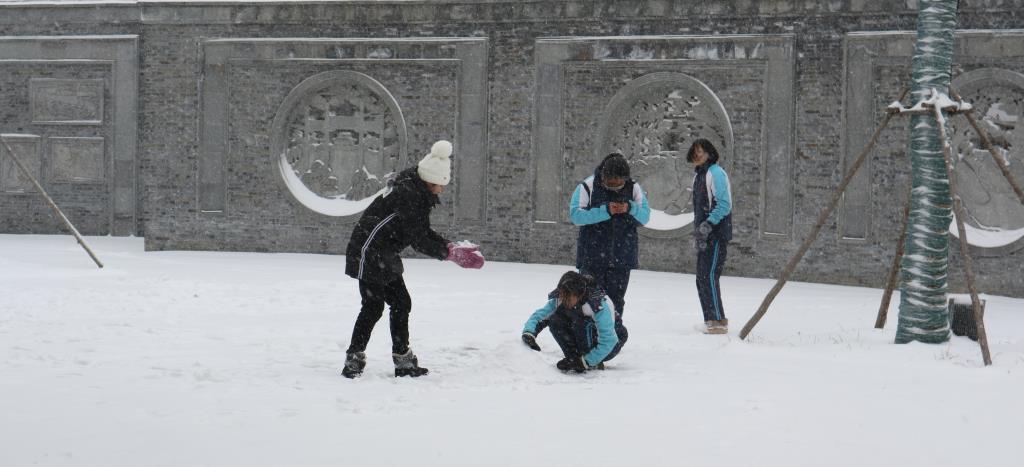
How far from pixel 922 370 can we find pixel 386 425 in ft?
11.7

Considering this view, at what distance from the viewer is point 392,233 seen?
21.7ft

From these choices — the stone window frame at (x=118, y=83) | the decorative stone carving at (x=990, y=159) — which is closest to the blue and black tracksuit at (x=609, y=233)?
the decorative stone carving at (x=990, y=159)

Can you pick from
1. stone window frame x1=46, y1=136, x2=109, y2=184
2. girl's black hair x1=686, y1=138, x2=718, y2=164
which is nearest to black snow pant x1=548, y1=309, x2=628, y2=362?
girl's black hair x1=686, y1=138, x2=718, y2=164

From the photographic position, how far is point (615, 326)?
7570 millimetres

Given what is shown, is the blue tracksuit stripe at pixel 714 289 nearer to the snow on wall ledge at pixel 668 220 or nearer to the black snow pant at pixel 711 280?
the black snow pant at pixel 711 280

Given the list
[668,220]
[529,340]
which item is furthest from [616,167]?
[668,220]

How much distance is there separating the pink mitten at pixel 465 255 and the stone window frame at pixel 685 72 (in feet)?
27.6

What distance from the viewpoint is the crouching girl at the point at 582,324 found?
688 centimetres

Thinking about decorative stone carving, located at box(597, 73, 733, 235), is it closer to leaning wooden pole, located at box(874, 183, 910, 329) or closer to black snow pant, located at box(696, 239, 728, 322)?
leaning wooden pole, located at box(874, 183, 910, 329)

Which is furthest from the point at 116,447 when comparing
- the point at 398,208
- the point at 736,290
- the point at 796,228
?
the point at 796,228

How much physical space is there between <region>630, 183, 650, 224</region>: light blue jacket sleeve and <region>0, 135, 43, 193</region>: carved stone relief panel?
1451 cm

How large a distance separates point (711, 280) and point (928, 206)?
5.62 feet

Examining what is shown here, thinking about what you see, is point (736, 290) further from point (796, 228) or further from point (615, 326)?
point (615, 326)

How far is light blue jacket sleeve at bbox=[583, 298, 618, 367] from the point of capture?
6.91 metres
